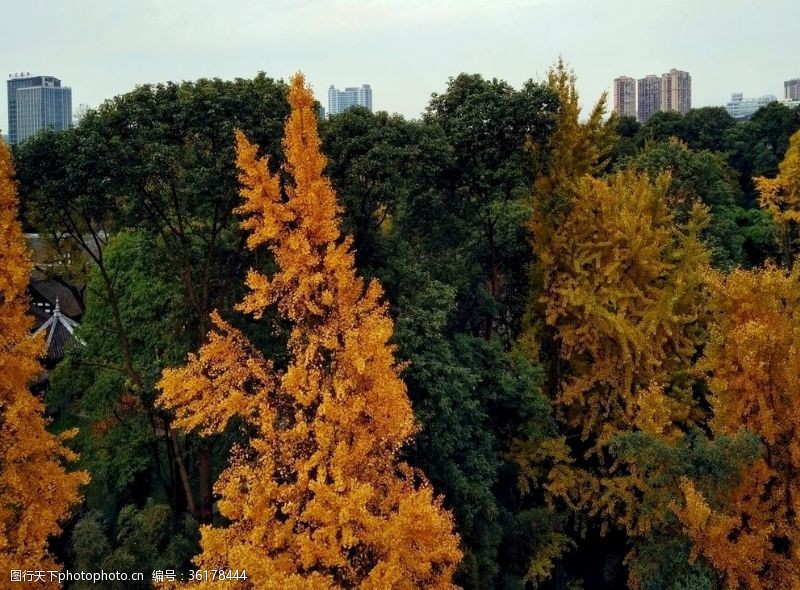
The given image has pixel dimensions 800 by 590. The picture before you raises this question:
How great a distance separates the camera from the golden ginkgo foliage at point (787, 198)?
2716cm

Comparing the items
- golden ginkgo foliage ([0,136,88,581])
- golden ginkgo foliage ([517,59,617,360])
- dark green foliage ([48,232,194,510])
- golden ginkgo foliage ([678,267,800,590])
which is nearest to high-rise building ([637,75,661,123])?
golden ginkgo foliage ([517,59,617,360])

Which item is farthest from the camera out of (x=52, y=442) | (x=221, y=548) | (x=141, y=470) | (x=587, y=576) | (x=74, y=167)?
(x=587, y=576)

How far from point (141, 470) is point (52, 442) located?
506 cm

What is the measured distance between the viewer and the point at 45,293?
30.5 m

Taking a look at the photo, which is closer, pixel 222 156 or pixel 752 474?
pixel 752 474

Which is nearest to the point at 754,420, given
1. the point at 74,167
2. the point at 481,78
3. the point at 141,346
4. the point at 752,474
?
the point at 752,474

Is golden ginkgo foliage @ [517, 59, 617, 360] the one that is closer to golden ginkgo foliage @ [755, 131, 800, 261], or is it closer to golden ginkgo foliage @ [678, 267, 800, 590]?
golden ginkgo foliage @ [678, 267, 800, 590]

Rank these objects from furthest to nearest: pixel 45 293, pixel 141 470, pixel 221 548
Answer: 1. pixel 45 293
2. pixel 141 470
3. pixel 221 548

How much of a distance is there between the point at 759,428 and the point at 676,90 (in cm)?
8149

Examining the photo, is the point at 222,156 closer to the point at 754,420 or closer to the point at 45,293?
the point at 754,420

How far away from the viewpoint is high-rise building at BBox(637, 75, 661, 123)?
8381 cm

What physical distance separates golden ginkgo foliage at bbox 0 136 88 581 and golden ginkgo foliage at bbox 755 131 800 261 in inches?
1023

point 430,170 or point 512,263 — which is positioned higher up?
point 430,170

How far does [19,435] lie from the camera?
33.4 feet
